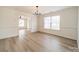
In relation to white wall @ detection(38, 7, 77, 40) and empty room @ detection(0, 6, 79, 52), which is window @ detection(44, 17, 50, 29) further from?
white wall @ detection(38, 7, 77, 40)

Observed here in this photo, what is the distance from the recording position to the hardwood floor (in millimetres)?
2934

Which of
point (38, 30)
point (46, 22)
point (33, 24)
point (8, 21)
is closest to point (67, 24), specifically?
point (46, 22)

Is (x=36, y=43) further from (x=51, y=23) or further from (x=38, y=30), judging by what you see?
(x=51, y=23)

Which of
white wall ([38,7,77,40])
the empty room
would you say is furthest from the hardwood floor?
white wall ([38,7,77,40])

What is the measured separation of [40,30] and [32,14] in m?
0.72

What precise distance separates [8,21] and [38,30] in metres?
1.39

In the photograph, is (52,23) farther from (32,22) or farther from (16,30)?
(16,30)

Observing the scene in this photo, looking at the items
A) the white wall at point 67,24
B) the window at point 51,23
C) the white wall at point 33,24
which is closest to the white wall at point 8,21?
the white wall at point 33,24

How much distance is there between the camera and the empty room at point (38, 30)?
3.05m

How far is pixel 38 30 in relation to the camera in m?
3.30

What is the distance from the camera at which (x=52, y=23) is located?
3.39 meters

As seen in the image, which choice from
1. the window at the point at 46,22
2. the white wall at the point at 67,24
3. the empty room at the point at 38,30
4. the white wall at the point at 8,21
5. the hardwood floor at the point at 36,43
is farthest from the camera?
the window at the point at 46,22

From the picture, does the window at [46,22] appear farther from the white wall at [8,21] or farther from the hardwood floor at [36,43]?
the white wall at [8,21]
